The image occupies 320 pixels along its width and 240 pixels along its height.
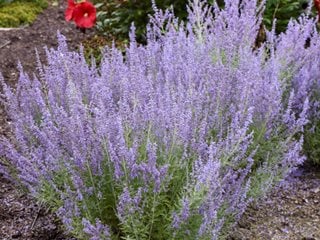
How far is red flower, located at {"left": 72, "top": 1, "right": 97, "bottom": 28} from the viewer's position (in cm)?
506

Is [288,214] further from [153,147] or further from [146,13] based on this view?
[146,13]

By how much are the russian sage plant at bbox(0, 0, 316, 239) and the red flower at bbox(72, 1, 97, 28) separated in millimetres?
2069

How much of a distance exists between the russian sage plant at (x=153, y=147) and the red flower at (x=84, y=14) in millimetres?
2069

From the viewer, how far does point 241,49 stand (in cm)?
298

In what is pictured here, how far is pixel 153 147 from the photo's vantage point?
2049 mm

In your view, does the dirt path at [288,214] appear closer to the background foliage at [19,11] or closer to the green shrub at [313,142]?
the green shrub at [313,142]

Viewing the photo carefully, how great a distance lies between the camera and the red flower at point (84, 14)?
5.06m

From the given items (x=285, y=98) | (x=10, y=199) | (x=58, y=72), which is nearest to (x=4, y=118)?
(x=10, y=199)

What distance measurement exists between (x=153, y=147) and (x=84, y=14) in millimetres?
3279

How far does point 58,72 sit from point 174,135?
920 millimetres

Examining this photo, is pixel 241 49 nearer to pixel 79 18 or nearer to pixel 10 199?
pixel 10 199

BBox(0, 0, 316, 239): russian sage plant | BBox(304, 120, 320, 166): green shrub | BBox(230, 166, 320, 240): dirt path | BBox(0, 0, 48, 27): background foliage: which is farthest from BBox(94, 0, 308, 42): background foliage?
BBox(0, 0, 316, 239): russian sage plant

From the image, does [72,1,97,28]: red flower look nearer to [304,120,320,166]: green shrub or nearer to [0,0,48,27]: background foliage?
[0,0,48,27]: background foliage

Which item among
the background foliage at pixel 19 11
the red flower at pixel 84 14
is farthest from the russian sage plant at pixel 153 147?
the background foliage at pixel 19 11
